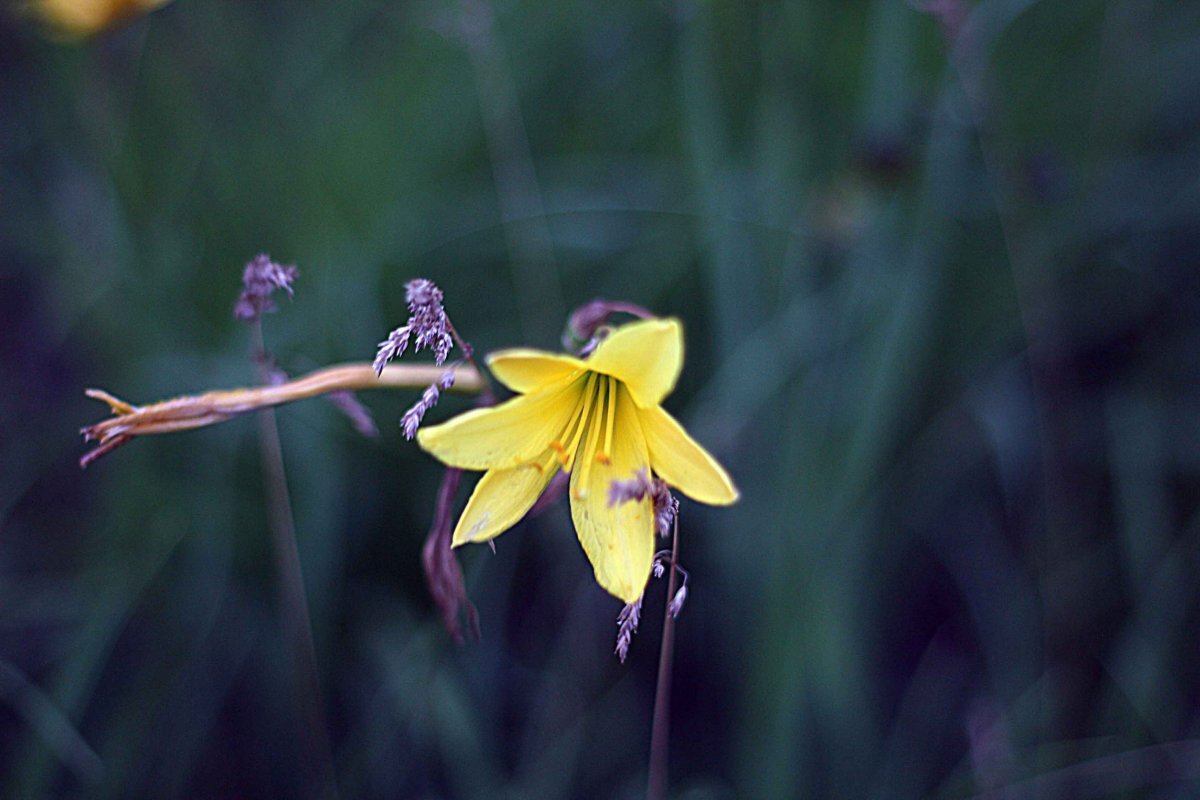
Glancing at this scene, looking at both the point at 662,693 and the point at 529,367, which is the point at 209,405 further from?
Result: the point at 662,693

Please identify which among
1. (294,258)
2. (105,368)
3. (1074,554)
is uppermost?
(294,258)

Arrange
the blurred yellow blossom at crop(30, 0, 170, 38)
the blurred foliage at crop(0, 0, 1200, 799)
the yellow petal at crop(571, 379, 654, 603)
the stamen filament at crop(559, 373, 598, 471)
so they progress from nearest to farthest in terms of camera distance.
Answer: the yellow petal at crop(571, 379, 654, 603) → the stamen filament at crop(559, 373, 598, 471) → the blurred foliage at crop(0, 0, 1200, 799) → the blurred yellow blossom at crop(30, 0, 170, 38)

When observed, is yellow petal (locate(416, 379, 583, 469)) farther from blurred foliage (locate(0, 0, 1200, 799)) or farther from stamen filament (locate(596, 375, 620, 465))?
blurred foliage (locate(0, 0, 1200, 799))

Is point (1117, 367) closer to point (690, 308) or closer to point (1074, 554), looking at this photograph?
point (1074, 554)

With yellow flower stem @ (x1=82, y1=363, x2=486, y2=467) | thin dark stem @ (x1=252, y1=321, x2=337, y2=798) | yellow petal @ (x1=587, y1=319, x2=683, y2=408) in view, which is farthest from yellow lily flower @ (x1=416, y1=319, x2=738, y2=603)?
thin dark stem @ (x1=252, y1=321, x2=337, y2=798)

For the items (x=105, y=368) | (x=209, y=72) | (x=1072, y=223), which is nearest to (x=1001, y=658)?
(x=1072, y=223)

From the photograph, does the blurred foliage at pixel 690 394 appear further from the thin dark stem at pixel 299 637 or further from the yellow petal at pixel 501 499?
the yellow petal at pixel 501 499

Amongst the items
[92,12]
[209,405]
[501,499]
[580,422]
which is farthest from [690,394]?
[92,12]
